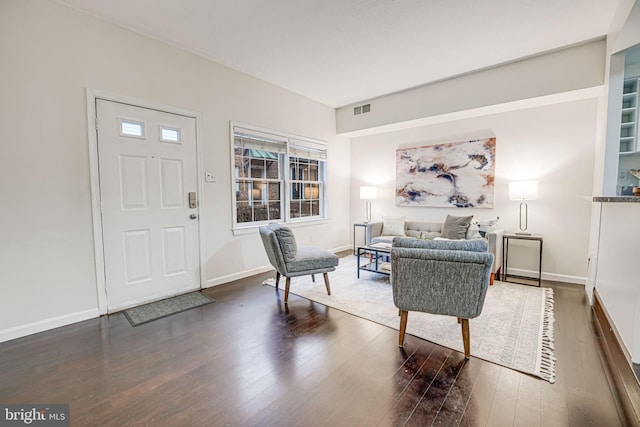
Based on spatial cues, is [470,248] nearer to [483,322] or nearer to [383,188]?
[483,322]

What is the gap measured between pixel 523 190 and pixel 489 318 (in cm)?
200

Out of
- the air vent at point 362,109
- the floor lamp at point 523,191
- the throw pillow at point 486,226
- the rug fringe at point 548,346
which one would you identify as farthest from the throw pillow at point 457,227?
the air vent at point 362,109

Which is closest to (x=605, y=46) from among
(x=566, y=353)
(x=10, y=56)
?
(x=566, y=353)

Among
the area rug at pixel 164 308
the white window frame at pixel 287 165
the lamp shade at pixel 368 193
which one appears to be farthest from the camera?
the lamp shade at pixel 368 193

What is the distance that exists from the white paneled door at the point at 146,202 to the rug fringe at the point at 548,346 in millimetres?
3451

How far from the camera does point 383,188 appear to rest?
5410 millimetres

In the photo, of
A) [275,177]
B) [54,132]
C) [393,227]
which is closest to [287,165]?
[275,177]

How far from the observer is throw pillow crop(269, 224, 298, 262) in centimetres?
293

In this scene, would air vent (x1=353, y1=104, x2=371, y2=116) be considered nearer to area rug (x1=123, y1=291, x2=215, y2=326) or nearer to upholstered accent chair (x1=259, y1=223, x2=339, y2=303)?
upholstered accent chair (x1=259, y1=223, x2=339, y2=303)

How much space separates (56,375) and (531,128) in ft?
18.5

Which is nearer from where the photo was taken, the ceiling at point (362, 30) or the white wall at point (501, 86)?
the ceiling at point (362, 30)

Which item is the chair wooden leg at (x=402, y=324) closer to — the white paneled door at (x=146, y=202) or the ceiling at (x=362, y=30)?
the white paneled door at (x=146, y=202)

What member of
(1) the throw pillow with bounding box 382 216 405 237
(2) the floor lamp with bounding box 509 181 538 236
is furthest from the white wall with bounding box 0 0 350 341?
(2) the floor lamp with bounding box 509 181 538 236

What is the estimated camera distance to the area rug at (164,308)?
2.64 metres
